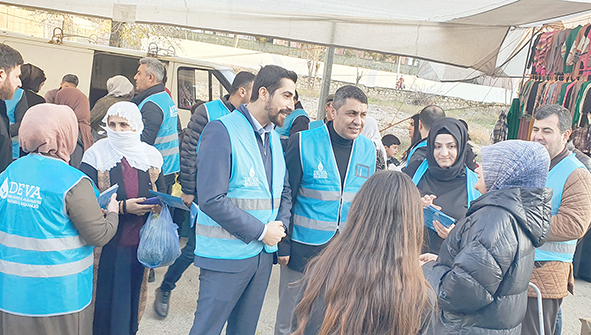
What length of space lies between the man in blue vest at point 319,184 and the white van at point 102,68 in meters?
5.02

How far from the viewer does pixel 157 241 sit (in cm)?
282

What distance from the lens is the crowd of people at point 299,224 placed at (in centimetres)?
159

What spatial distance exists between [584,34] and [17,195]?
5975mm

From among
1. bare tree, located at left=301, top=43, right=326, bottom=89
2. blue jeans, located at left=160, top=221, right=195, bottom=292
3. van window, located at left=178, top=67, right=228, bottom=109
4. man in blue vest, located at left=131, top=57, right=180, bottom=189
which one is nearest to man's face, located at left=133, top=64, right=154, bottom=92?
man in blue vest, located at left=131, top=57, right=180, bottom=189

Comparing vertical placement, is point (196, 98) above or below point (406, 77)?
below

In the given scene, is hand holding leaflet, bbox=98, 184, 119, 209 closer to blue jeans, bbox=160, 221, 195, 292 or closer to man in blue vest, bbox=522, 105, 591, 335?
blue jeans, bbox=160, 221, 195, 292

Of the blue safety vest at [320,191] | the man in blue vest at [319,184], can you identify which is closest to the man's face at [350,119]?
the man in blue vest at [319,184]

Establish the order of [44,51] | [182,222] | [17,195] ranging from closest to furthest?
[17,195]
[182,222]
[44,51]

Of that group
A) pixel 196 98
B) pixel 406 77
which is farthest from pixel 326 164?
pixel 406 77

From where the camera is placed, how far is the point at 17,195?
2.18 metres

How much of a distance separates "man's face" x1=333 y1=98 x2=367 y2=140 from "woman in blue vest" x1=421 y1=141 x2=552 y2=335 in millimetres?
1014

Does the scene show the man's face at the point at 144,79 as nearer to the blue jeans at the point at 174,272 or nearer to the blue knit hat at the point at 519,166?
the blue jeans at the point at 174,272

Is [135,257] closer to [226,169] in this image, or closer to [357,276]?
[226,169]

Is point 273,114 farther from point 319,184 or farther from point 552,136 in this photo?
point 552,136
